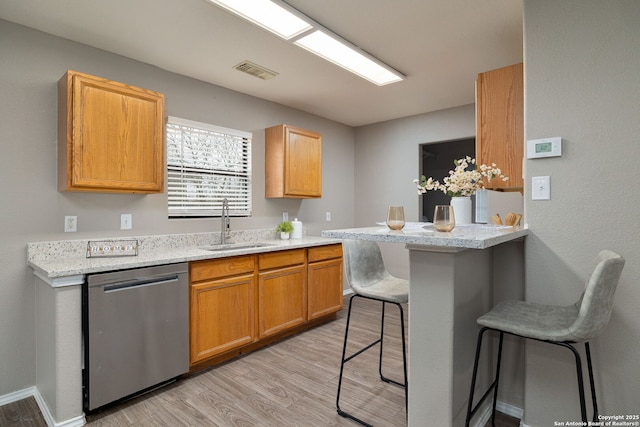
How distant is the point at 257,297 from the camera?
3002mm

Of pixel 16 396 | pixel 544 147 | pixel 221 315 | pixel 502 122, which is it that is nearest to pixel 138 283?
pixel 221 315

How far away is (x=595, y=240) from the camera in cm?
169

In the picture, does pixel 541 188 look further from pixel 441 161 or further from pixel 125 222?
pixel 441 161

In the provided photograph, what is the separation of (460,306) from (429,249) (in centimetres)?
32

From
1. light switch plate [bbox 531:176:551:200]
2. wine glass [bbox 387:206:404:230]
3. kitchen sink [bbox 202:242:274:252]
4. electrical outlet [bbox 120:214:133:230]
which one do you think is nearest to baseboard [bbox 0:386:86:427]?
electrical outlet [bbox 120:214:133:230]

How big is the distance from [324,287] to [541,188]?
238cm

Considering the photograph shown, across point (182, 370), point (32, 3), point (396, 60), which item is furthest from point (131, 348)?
point (396, 60)

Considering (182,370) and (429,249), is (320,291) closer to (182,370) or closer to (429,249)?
(182,370)

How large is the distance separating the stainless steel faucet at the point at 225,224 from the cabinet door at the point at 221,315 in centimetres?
62

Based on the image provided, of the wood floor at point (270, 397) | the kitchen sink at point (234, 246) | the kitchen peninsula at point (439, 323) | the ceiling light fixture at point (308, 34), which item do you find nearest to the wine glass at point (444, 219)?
the kitchen peninsula at point (439, 323)

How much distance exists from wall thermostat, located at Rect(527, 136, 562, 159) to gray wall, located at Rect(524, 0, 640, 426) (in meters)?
0.04

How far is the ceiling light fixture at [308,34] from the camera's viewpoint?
204 centimetres

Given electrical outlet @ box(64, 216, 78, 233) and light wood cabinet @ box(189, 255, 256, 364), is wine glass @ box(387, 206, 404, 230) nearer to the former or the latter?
light wood cabinet @ box(189, 255, 256, 364)

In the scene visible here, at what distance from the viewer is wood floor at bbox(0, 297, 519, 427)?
2.03 meters
